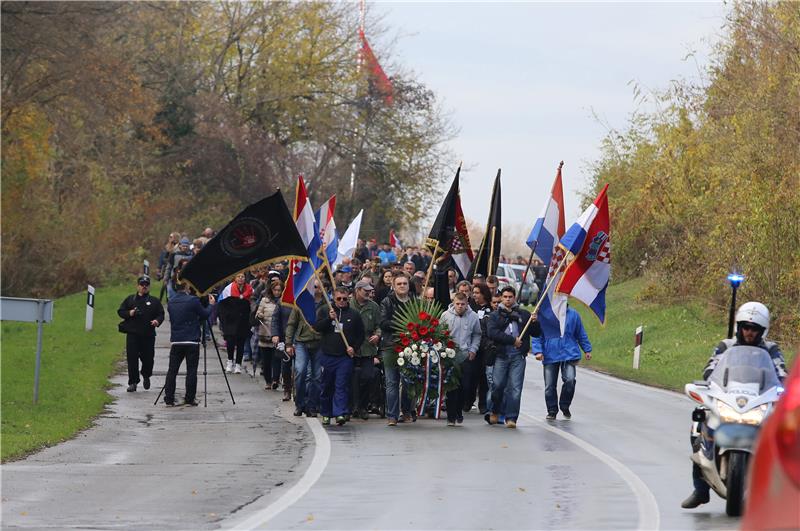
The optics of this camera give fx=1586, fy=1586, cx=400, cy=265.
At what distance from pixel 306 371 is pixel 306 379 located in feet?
0.51

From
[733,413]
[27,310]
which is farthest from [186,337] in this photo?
[733,413]

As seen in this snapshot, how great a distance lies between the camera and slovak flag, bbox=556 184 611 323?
20.8 metres

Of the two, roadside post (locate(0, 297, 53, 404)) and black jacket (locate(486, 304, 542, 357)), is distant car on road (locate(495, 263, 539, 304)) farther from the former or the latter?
roadside post (locate(0, 297, 53, 404))

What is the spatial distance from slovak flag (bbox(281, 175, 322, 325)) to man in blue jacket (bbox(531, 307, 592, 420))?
3.00 m

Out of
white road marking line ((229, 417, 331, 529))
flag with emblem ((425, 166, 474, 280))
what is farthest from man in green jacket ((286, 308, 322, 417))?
flag with emblem ((425, 166, 474, 280))

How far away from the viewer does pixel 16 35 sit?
3797cm

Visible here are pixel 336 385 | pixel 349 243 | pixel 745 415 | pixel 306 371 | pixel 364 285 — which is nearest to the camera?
pixel 745 415

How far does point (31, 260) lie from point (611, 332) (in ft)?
57.7

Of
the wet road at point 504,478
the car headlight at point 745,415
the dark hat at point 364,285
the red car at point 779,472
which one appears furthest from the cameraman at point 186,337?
the red car at point 779,472

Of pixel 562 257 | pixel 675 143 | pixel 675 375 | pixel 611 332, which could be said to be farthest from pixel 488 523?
pixel 675 143

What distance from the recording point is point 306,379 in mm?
20625

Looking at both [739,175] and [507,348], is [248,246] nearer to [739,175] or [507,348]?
[507,348]

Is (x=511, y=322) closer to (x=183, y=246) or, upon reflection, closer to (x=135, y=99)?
(x=183, y=246)

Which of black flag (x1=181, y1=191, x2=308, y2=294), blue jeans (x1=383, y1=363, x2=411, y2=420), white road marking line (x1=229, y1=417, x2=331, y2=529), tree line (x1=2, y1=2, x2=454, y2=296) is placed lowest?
white road marking line (x1=229, y1=417, x2=331, y2=529)
